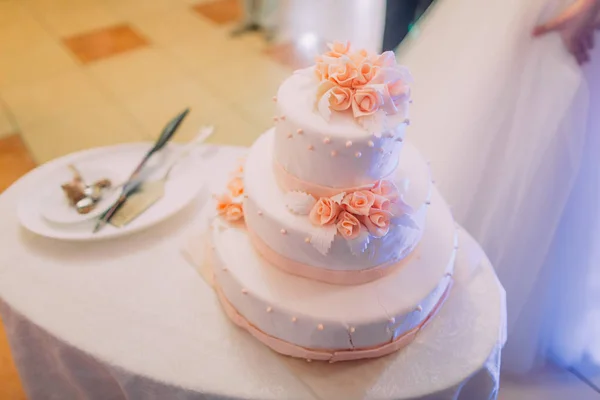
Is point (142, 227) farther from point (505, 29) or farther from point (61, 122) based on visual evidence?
point (61, 122)

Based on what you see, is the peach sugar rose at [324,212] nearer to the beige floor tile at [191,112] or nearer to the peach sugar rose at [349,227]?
the peach sugar rose at [349,227]

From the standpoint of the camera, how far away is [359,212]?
75 cm

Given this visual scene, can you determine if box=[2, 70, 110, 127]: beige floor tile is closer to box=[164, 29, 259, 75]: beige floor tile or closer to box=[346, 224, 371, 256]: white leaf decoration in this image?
box=[164, 29, 259, 75]: beige floor tile

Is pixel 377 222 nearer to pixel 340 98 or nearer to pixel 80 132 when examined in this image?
pixel 340 98

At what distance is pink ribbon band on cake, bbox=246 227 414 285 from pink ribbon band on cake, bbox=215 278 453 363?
0.10 m

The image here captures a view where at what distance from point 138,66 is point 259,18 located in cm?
65

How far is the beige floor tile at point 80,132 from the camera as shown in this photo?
2129 millimetres

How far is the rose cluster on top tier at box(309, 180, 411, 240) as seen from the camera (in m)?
0.75

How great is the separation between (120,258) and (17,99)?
1.73 metres

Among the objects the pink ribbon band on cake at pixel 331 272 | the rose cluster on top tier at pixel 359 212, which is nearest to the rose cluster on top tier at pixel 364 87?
the rose cluster on top tier at pixel 359 212

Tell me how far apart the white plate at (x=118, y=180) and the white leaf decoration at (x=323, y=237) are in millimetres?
382

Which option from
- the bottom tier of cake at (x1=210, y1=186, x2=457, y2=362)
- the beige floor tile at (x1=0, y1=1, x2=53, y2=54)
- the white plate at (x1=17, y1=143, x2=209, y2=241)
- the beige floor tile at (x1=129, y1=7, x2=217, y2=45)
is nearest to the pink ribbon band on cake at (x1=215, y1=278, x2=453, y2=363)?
the bottom tier of cake at (x1=210, y1=186, x2=457, y2=362)

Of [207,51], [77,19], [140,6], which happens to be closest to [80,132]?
[207,51]

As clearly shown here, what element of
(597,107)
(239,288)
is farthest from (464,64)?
(239,288)
